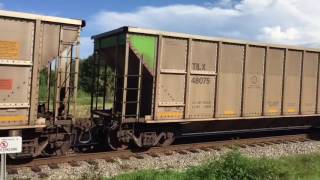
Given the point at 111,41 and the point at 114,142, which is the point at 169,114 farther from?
the point at 111,41

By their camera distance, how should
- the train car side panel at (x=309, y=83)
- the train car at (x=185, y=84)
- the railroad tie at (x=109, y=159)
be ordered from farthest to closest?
1. the train car side panel at (x=309, y=83)
2. the train car at (x=185, y=84)
3. the railroad tie at (x=109, y=159)

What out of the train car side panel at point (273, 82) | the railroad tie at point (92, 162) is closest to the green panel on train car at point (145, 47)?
the railroad tie at point (92, 162)

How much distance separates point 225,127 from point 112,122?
15.6ft

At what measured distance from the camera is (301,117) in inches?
722

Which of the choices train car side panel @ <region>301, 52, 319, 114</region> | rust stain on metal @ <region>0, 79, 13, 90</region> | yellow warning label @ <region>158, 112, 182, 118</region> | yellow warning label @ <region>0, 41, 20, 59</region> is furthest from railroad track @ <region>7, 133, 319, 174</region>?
yellow warning label @ <region>0, 41, 20, 59</region>

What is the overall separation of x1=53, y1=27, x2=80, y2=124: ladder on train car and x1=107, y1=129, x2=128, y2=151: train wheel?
1.61m

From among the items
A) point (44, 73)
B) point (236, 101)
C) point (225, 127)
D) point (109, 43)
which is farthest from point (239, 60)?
point (44, 73)

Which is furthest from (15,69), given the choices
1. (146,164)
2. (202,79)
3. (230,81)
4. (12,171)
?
(230,81)

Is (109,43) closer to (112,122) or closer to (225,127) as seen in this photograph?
(112,122)

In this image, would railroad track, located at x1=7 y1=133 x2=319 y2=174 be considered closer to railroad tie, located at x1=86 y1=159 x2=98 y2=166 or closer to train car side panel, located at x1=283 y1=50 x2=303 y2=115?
railroad tie, located at x1=86 y1=159 x2=98 y2=166

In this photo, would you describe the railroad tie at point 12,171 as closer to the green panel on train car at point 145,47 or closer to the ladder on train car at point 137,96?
the ladder on train car at point 137,96

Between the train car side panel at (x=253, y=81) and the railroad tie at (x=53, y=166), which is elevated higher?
the train car side panel at (x=253, y=81)

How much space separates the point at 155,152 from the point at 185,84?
2385 millimetres

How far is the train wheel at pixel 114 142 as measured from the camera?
1304 centimetres
